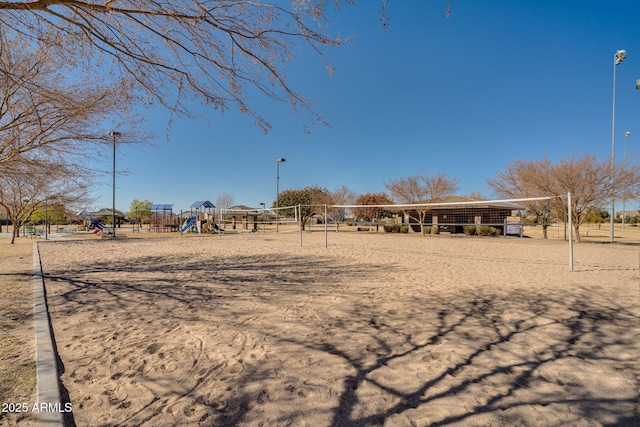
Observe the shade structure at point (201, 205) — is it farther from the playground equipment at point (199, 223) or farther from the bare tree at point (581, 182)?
the bare tree at point (581, 182)

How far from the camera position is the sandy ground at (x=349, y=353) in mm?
2264

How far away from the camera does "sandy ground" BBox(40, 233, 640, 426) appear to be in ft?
7.43

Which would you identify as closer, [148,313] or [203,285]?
[148,313]

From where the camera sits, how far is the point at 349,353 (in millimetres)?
3211

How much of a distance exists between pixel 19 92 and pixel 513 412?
8014 mm

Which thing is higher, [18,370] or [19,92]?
[19,92]

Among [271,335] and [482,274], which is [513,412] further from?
[482,274]

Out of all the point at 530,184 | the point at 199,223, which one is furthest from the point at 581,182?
the point at 199,223

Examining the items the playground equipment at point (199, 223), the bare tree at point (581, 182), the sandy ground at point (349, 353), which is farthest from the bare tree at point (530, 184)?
the playground equipment at point (199, 223)

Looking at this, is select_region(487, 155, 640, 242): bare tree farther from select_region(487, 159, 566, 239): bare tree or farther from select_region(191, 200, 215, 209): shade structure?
select_region(191, 200, 215, 209): shade structure

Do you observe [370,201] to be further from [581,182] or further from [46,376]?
[46,376]

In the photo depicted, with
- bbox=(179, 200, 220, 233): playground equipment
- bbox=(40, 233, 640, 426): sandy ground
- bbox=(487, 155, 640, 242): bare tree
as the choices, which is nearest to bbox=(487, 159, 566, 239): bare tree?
bbox=(487, 155, 640, 242): bare tree

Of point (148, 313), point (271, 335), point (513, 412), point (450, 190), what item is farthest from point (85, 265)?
point (450, 190)

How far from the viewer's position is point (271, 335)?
3.70m
